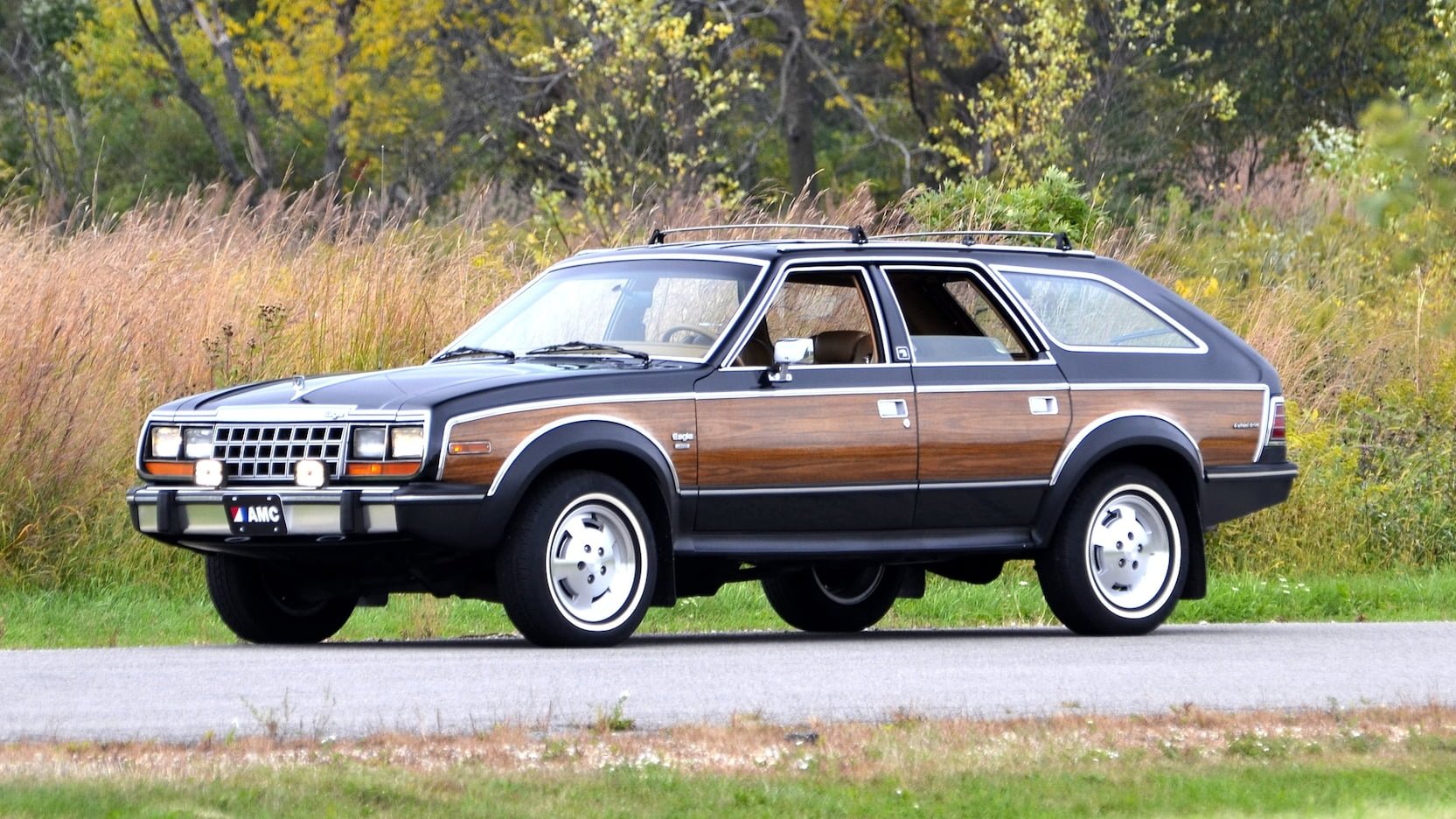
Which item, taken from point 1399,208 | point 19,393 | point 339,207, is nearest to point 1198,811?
point 19,393

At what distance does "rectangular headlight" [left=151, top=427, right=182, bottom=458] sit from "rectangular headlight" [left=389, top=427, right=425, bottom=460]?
3.48ft

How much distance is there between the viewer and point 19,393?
13.9 m

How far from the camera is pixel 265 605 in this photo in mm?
10703

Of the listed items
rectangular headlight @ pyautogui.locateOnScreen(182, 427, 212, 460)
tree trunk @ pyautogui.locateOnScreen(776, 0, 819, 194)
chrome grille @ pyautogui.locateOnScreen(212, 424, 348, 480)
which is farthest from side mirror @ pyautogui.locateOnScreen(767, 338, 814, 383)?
tree trunk @ pyautogui.locateOnScreen(776, 0, 819, 194)

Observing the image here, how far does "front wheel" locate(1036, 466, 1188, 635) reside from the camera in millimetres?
11234

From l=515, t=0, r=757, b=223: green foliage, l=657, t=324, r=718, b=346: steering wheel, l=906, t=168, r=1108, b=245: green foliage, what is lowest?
l=657, t=324, r=718, b=346: steering wheel

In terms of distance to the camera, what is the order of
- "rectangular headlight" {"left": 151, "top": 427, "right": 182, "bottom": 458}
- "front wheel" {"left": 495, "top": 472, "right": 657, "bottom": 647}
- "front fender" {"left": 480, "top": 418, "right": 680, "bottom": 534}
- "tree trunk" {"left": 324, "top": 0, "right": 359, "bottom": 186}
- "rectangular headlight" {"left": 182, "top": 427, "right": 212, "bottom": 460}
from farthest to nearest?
"tree trunk" {"left": 324, "top": 0, "right": 359, "bottom": 186} → "rectangular headlight" {"left": 151, "top": 427, "right": 182, "bottom": 458} → "rectangular headlight" {"left": 182, "top": 427, "right": 212, "bottom": 460} → "front wheel" {"left": 495, "top": 472, "right": 657, "bottom": 647} → "front fender" {"left": 480, "top": 418, "right": 680, "bottom": 534}

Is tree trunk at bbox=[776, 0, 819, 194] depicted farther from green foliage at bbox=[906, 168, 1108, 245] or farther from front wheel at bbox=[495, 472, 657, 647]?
front wheel at bbox=[495, 472, 657, 647]

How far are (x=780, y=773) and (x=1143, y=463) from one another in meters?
5.25

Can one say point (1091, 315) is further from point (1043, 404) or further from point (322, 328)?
point (322, 328)

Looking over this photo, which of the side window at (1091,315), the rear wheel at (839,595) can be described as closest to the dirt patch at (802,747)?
the side window at (1091,315)

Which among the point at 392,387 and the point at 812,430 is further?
the point at 812,430

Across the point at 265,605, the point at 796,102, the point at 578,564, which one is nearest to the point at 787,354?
the point at 578,564

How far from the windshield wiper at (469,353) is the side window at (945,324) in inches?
69.3
